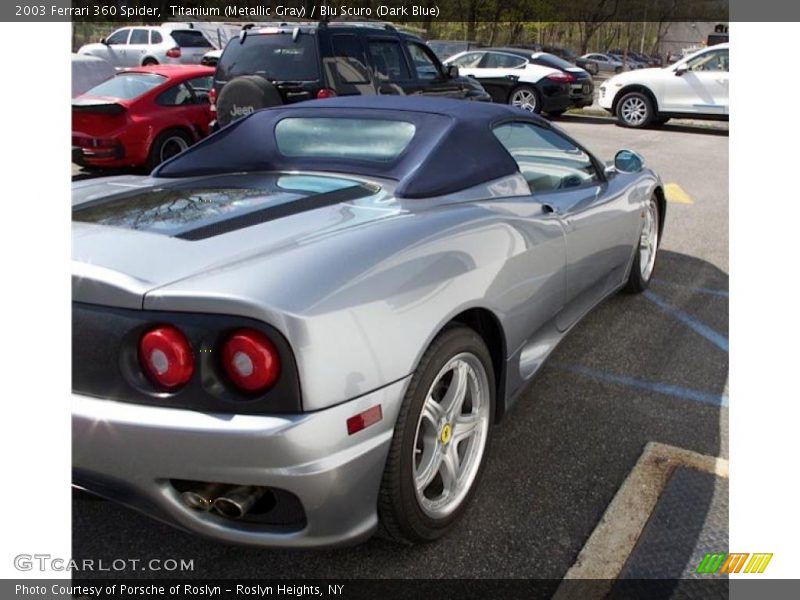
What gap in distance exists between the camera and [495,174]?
296 cm

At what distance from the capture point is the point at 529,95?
15.5 meters

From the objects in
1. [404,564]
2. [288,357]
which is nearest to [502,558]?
[404,564]

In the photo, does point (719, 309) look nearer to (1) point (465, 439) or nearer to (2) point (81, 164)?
(1) point (465, 439)

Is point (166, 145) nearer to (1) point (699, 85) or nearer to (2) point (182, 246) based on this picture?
(2) point (182, 246)

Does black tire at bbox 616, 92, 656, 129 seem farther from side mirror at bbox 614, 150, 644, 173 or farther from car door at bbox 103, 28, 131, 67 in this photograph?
car door at bbox 103, 28, 131, 67

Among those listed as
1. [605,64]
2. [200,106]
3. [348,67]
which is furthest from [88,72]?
[605,64]

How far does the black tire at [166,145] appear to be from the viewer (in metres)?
8.30

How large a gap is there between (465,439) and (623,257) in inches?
75.1

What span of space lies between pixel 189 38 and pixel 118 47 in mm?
2011

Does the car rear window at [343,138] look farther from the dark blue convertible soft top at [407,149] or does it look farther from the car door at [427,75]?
the car door at [427,75]

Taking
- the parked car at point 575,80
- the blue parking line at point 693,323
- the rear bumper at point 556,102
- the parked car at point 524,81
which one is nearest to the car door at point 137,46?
the parked car at point 524,81

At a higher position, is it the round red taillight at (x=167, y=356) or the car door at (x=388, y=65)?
the car door at (x=388, y=65)

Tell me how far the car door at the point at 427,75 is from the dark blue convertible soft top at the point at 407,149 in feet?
19.7

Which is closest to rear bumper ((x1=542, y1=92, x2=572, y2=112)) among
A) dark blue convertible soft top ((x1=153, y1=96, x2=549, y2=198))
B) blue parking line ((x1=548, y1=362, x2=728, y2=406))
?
dark blue convertible soft top ((x1=153, y1=96, x2=549, y2=198))
